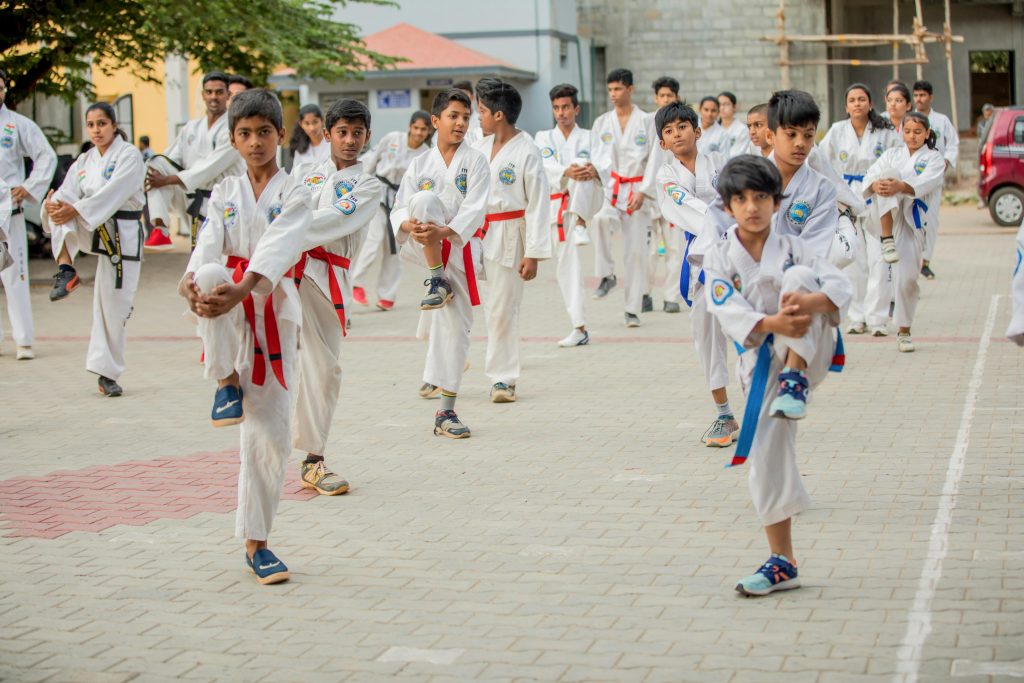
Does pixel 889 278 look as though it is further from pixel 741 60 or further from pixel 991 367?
pixel 741 60

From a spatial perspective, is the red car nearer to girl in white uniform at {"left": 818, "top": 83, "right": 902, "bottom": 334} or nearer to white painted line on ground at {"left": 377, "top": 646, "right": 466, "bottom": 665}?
girl in white uniform at {"left": 818, "top": 83, "right": 902, "bottom": 334}

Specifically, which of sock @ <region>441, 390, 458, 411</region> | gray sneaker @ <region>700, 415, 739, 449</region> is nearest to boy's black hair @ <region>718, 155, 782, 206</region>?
gray sneaker @ <region>700, 415, 739, 449</region>

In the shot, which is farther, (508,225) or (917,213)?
(917,213)

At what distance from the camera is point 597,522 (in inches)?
250

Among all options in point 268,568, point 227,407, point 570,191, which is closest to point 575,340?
point 570,191

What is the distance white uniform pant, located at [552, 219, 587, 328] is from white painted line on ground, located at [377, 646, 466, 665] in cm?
731

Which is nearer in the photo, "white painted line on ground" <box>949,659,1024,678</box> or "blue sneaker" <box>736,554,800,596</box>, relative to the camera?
"white painted line on ground" <box>949,659,1024,678</box>

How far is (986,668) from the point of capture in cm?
434

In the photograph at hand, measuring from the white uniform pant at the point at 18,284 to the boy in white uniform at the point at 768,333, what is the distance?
7.91 meters

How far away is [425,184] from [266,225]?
2902 millimetres

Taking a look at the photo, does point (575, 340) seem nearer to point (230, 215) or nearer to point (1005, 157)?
point (230, 215)

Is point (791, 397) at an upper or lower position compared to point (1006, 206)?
lower

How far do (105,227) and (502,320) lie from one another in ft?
10.4

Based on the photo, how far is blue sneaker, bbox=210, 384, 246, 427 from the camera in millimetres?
5414
